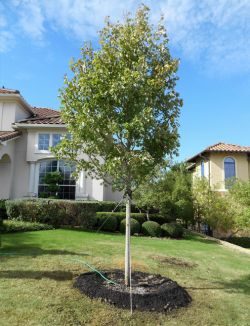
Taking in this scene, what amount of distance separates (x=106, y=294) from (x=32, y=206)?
1061 cm

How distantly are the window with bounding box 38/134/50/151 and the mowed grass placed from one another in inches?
403

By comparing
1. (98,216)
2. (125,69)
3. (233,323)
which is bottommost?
(233,323)

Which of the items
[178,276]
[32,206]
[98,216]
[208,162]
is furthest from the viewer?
[208,162]

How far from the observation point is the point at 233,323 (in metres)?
5.57

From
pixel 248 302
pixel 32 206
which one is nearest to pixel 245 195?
pixel 32 206

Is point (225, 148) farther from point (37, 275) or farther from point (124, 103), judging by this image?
point (37, 275)

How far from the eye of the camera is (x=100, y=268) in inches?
329

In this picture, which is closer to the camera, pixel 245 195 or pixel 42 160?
pixel 245 195

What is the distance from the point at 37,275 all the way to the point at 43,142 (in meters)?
15.9

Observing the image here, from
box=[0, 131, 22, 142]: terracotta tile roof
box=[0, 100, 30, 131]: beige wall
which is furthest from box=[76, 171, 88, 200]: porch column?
box=[0, 100, 30, 131]: beige wall

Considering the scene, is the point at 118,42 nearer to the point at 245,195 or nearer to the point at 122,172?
the point at 122,172

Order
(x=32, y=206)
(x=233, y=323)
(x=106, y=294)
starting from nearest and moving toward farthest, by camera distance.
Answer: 1. (x=233, y=323)
2. (x=106, y=294)
3. (x=32, y=206)

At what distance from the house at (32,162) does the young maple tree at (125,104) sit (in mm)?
14088

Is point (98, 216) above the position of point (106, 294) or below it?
above
